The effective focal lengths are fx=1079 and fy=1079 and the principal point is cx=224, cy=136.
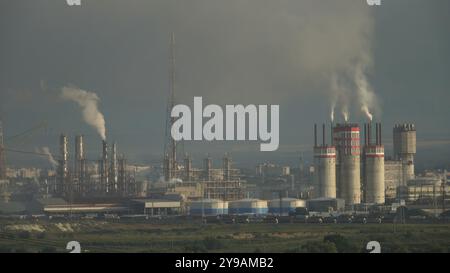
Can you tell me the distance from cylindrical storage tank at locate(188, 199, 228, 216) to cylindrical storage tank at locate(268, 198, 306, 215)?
103cm

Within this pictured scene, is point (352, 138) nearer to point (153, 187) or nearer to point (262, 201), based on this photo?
point (262, 201)

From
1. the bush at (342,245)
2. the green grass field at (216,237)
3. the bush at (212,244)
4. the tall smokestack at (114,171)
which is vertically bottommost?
the green grass field at (216,237)

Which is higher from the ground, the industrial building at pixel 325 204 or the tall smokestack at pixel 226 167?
the tall smokestack at pixel 226 167

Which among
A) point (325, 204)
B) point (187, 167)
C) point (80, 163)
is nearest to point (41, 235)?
point (325, 204)

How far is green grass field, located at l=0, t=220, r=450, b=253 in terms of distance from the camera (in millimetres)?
12781

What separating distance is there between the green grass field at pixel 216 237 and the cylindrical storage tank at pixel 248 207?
4.32 m

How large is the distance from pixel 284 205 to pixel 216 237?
9055mm

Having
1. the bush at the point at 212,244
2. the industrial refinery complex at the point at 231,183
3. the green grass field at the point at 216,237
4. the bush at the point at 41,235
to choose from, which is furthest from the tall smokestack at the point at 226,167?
the bush at the point at 212,244

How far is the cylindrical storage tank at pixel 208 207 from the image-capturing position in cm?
2318

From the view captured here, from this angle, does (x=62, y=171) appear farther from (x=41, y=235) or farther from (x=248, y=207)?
(x=41, y=235)

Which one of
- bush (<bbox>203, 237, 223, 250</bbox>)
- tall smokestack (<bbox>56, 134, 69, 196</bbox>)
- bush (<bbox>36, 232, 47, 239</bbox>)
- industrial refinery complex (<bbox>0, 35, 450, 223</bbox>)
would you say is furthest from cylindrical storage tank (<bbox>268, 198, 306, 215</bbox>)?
bush (<bbox>203, 237, 223, 250</bbox>)

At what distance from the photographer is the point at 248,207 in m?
23.8

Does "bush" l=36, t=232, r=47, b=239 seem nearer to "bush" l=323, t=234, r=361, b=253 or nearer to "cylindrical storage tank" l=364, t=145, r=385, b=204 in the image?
"bush" l=323, t=234, r=361, b=253

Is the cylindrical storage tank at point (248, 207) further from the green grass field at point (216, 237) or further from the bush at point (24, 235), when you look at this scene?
the bush at point (24, 235)
